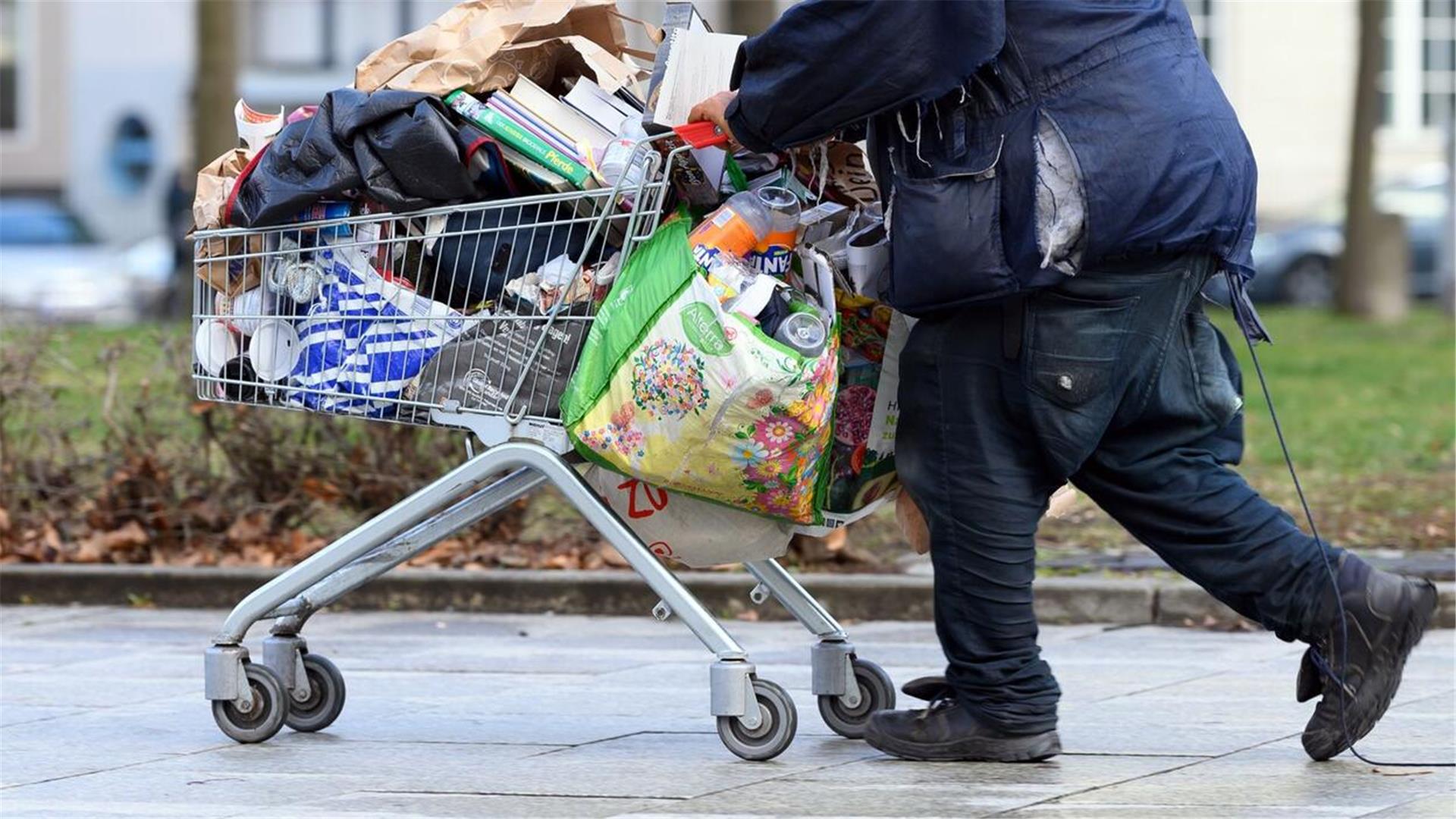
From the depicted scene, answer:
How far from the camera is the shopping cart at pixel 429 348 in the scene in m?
4.80

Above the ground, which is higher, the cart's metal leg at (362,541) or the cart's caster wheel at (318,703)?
the cart's metal leg at (362,541)

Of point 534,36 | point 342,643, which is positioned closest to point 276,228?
point 534,36

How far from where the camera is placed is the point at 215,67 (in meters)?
14.8

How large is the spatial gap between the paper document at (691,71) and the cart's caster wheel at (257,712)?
1.60 metres

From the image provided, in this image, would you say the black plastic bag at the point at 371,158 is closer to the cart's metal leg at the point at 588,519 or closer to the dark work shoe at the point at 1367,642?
the cart's metal leg at the point at 588,519

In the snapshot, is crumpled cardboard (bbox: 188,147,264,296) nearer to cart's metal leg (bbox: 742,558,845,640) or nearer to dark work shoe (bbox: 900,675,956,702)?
cart's metal leg (bbox: 742,558,845,640)

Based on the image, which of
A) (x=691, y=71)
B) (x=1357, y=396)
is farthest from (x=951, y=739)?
(x=1357, y=396)

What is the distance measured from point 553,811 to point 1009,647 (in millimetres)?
1018

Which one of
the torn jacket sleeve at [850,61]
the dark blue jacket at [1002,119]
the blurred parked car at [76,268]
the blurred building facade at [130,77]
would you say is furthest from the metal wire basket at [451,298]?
the blurred building facade at [130,77]

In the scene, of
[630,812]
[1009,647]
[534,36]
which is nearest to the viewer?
[630,812]

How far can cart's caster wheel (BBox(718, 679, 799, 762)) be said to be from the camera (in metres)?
4.83

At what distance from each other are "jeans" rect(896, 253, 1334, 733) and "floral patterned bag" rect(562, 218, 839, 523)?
27 centimetres

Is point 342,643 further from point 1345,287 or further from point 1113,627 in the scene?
point 1345,287

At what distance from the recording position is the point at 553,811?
4.43m
